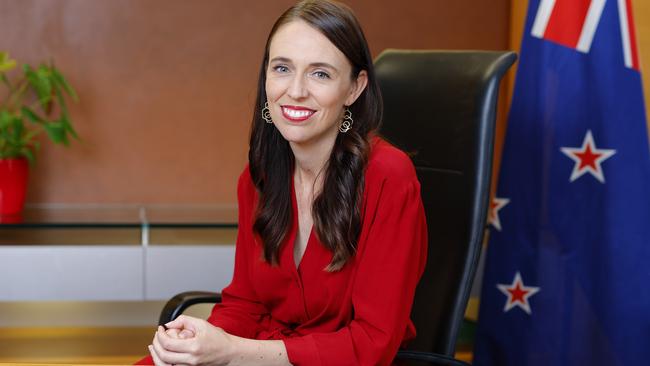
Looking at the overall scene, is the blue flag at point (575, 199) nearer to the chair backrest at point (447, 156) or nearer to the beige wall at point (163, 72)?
the chair backrest at point (447, 156)

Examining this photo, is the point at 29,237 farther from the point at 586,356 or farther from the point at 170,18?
the point at 586,356

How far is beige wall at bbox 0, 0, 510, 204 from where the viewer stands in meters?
3.57

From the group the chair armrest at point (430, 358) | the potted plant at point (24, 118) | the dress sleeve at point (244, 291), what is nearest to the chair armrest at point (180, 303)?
the dress sleeve at point (244, 291)

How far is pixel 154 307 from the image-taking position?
152 inches

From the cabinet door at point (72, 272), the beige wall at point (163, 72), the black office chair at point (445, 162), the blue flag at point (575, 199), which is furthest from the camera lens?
the beige wall at point (163, 72)

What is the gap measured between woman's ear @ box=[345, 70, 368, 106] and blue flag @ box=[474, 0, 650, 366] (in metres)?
1.09

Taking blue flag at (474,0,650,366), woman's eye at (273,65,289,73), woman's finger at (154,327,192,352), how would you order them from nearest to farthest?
woman's finger at (154,327,192,352), woman's eye at (273,65,289,73), blue flag at (474,0,650,366)

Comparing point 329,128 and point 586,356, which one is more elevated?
point 329,128

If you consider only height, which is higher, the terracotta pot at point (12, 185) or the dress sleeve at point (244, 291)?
the terracotta pot at point (12, 185)

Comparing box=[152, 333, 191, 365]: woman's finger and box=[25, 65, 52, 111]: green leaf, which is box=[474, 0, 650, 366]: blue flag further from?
box=[25, 65, 52, 111]: green leaf

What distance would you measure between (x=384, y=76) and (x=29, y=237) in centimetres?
174

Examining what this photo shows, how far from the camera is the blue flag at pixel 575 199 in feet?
8.15

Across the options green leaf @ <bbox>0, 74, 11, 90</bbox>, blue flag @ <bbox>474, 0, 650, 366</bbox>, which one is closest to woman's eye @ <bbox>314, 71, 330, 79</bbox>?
blue flag @ <bbox>474, 0, 650, 366</bbox>

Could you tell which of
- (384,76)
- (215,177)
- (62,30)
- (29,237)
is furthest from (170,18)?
(384,76)
